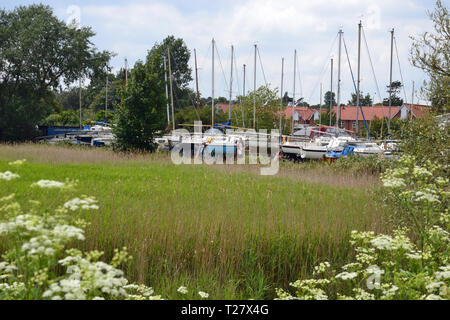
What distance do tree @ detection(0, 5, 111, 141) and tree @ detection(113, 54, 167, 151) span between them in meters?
12.0

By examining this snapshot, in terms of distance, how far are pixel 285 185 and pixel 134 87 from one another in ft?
45.7

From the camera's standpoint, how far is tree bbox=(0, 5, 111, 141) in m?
32.2

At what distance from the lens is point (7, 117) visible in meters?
31.6

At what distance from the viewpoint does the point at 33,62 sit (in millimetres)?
33500

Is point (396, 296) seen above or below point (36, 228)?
below

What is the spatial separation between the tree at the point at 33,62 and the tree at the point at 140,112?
39.2ft

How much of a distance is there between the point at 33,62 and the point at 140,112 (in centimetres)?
1424

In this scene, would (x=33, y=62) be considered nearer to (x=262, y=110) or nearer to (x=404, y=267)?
(x=262, y=110)

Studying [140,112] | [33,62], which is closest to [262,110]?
[33,62]

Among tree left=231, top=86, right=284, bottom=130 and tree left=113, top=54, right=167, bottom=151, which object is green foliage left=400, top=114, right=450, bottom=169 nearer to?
tree left=113, top=54, right=167, bottom=151
